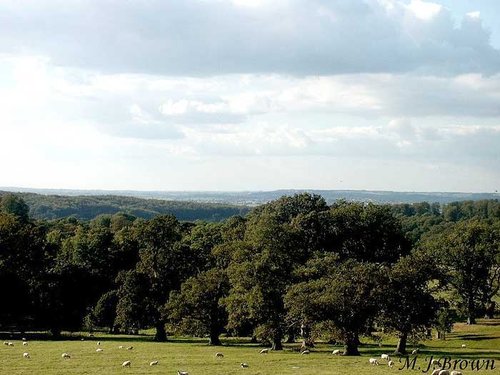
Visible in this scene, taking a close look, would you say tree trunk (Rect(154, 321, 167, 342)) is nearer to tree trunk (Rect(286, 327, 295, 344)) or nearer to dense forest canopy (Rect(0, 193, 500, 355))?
dense forest canopy (Rect(0, 193, 500, 355))

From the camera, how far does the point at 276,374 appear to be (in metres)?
40.3

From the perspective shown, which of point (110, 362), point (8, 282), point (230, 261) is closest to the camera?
point (110, 362)

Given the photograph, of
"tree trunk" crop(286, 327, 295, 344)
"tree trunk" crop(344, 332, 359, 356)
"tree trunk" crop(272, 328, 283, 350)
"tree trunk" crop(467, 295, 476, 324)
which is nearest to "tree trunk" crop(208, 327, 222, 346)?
"tree trunk" crop(286, 327, 295, 344)

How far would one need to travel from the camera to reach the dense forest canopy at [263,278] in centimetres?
5609

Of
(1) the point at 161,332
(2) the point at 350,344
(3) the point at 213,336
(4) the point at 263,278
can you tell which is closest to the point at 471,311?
(3) the point at 213,336

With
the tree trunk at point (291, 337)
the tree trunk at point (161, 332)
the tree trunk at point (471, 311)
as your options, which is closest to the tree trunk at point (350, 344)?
the tree trunk at point (291, 337)

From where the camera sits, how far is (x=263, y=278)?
61156 millimetres

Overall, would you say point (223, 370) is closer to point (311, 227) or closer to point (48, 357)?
point (48, 357)

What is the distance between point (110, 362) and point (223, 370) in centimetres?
911

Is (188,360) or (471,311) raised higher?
(188,360)

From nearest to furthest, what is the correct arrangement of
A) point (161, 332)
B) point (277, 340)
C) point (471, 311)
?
1. point (277, 340)
2. point (161, 332)
3. point (471, 311)

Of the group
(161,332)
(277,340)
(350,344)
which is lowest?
(161,332)

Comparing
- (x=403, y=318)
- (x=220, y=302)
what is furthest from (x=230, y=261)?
(x=403, y=318)

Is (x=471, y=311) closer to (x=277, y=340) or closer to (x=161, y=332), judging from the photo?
(x=277, y=340)
